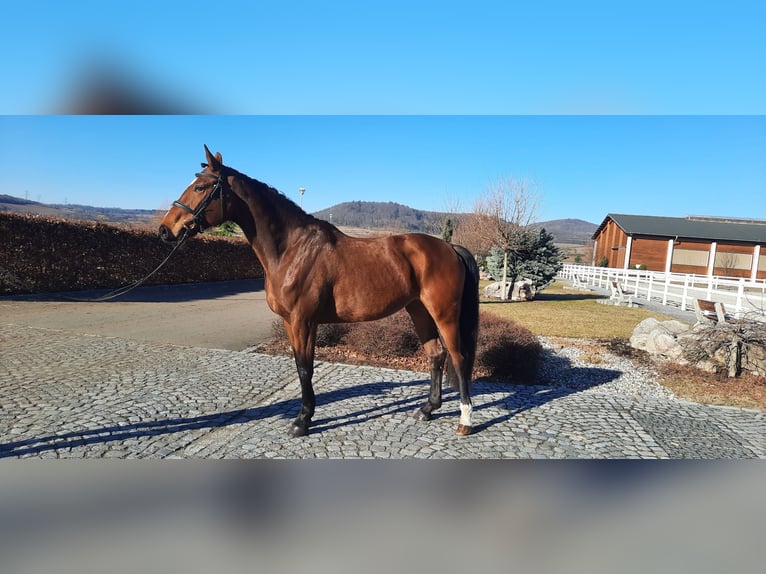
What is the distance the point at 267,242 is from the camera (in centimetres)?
312

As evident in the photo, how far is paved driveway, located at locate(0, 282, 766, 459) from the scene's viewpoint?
2.85 m

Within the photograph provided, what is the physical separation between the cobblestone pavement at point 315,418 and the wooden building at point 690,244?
433 centimetres

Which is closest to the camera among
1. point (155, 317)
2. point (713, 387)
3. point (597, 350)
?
point (713, 387)

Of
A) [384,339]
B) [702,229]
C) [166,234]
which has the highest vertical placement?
[702,229]

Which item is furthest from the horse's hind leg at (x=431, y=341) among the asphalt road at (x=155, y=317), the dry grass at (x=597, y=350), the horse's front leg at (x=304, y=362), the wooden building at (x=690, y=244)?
the wooden building at (x=690, y=244)

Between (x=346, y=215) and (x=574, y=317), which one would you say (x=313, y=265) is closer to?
(x=346, y=215)

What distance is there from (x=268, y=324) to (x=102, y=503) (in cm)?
749

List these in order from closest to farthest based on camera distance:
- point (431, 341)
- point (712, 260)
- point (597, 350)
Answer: point (431, 341) < point (597, 350) < point (712, 260)

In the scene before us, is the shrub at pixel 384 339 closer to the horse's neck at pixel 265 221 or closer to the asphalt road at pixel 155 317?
the asphalt road at pixel 155 317

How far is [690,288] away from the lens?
33.4 feet

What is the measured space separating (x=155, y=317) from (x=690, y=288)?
14.1 metres

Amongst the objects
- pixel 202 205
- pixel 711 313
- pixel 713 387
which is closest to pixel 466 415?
pixel 202 205

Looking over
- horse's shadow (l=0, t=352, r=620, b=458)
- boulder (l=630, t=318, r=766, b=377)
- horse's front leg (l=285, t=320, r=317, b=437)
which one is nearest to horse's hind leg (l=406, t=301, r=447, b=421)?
horse's shadow (l=0, t=352, r=620, b=458)

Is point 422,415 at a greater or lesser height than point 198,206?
lesser
